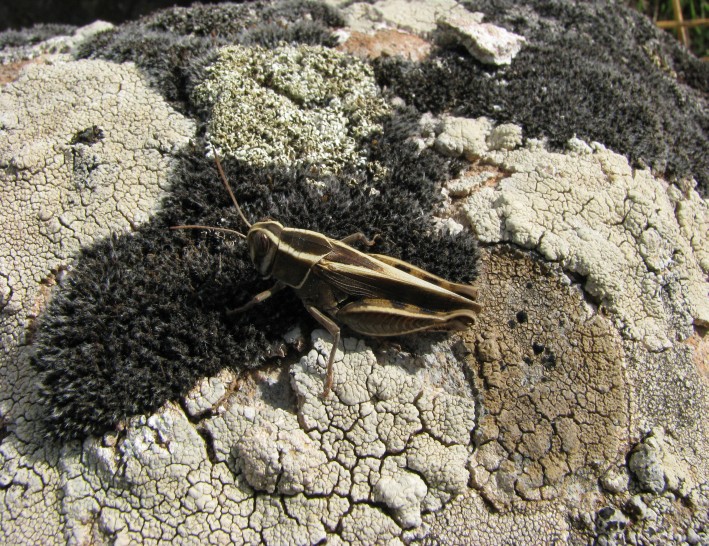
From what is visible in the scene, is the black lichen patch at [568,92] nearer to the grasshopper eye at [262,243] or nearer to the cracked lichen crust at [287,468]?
the grasshopper eye at [262,243]

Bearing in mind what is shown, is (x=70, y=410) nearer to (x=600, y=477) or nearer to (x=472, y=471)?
(x=472, y=471)

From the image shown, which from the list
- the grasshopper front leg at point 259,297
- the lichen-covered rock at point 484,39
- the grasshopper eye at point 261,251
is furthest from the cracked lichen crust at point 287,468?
the lichen-covered rock at point 484,39

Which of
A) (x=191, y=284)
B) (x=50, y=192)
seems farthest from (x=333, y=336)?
(x=50, y=192)

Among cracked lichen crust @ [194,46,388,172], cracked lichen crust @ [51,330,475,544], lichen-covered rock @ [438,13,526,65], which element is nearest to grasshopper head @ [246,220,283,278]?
cracked lichen crust @ [51,330,475,544]

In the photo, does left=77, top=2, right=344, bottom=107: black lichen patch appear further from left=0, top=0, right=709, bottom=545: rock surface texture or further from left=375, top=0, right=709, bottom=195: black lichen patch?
left=375, top=0, right=709, bottom=195: black lichen patch

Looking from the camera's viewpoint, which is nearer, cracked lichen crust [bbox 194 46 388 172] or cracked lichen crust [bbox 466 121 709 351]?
cracked lichen crust [bbox 466 121 709 351]
